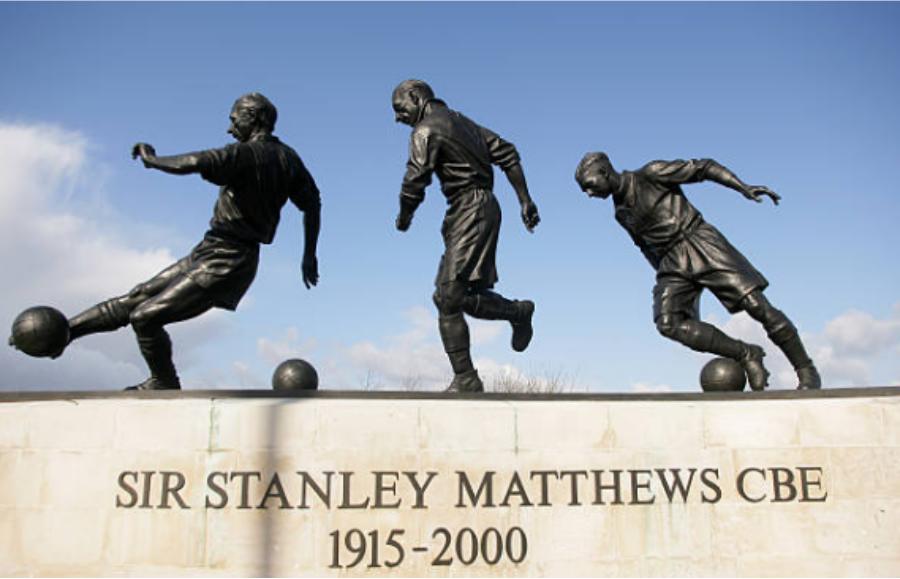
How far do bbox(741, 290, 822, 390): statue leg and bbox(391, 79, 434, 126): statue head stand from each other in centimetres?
304

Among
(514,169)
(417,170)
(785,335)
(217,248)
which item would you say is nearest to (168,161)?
(217,248)

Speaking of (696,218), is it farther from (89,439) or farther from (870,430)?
(89,439)

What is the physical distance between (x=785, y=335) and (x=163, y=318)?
4795 mm

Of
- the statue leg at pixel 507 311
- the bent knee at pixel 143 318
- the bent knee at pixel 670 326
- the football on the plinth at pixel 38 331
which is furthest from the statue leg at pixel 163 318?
the bent knee at pixel 670 326

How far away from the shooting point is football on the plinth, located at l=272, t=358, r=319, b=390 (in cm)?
691

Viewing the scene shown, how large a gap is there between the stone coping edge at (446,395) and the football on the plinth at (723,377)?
1.25ft

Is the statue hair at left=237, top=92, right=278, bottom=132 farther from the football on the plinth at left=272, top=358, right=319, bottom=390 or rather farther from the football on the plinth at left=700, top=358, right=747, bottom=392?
the football on the plinth at left=700, top=358, right=747, bottom=392

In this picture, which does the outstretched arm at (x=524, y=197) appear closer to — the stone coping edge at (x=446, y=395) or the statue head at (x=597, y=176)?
the statue head at (x=597, y=176)

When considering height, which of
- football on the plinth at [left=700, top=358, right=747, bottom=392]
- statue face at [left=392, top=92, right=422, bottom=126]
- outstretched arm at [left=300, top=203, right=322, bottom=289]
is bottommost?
football on the plinth at [left=700, top=358, right=747, bottom=392]

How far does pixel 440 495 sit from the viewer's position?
5.89 m

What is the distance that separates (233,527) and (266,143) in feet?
9.79

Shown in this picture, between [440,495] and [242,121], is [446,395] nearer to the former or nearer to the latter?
[440,495]

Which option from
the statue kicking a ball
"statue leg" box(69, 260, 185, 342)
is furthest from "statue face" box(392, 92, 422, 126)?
"statue leg" box(69, 260, 185, 342)

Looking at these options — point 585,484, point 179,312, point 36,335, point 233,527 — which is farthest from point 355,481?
point 36,335
